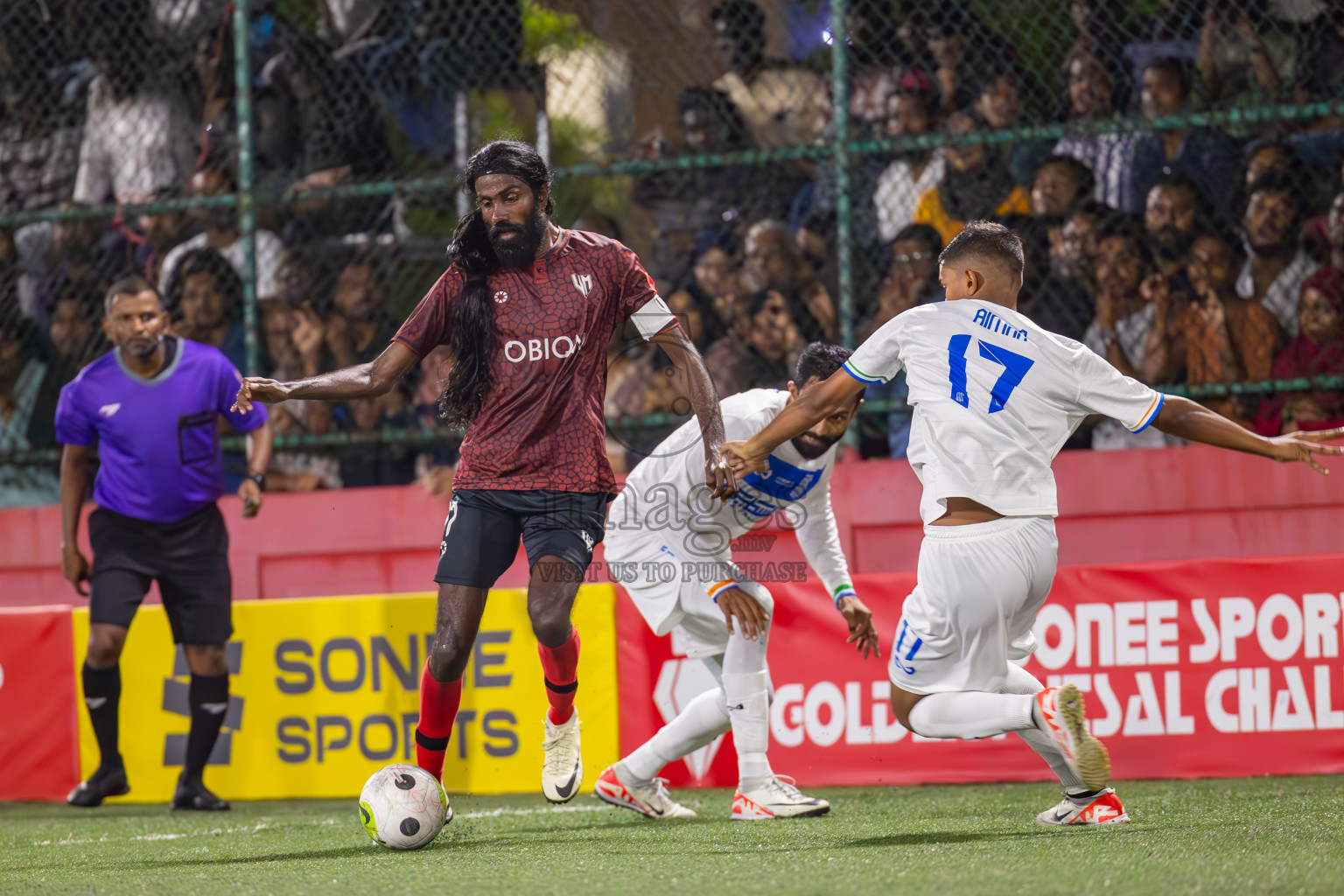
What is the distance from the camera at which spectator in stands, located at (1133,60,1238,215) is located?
696cm

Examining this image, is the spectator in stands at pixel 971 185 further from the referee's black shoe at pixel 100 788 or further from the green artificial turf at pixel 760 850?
the referee's black shoe at pixel 100 788

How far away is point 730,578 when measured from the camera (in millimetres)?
5141

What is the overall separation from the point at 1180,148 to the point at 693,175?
2485 millimetres

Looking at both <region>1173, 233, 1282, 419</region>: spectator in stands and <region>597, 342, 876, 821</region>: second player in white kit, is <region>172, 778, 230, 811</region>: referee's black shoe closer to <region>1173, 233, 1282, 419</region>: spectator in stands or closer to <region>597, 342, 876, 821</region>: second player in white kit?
<region>597, 342, 876, 821</region>: second player in white kit

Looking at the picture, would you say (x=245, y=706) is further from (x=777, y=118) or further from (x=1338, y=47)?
(x=1338, y=47)

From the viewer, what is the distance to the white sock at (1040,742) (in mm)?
4273

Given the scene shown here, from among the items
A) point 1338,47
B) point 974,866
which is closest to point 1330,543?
Result: point 1338,47

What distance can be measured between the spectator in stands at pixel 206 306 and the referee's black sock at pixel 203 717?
2433mm

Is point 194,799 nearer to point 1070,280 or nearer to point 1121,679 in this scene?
point 1121,679

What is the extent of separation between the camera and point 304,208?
8297 millimetres

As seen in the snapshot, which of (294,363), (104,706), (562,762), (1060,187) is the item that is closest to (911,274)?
(1060,187)

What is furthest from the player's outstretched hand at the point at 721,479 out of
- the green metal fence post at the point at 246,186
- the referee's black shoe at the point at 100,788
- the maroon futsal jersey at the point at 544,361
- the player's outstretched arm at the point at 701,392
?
the green metal fence post at the point at 246,186

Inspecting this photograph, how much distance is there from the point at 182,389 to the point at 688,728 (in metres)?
2.87

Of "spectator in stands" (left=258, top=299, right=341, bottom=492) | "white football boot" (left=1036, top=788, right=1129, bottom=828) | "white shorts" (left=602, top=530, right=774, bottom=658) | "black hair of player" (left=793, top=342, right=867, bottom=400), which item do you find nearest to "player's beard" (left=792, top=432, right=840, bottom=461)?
"black hair of player" (left=793, top=342, right=867, bottom=400)
